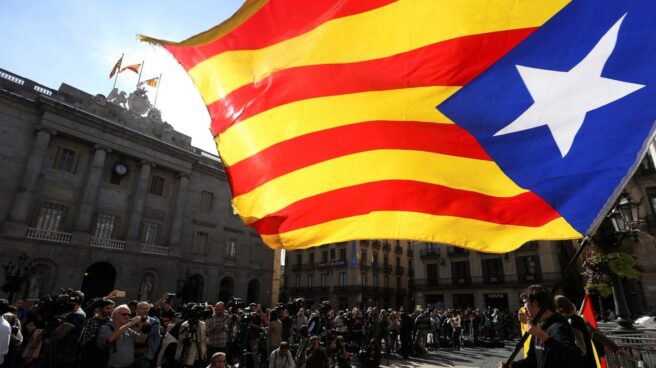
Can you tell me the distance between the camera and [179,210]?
94.8 ft

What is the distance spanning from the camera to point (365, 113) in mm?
2861

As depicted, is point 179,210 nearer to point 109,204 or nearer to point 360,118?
point 109,204

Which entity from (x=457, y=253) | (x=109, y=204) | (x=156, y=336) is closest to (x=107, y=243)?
(x=109, y=204)

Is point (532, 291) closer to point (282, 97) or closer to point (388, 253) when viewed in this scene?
point (282, 97)

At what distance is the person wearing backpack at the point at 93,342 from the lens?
5.01 m

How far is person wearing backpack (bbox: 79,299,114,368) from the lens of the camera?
16.4 ft

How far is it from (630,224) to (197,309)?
806 centimetres

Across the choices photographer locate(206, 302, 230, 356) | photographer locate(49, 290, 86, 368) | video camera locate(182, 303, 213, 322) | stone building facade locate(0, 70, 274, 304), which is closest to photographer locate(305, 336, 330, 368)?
photographer locate(206, 302, 230, 356)

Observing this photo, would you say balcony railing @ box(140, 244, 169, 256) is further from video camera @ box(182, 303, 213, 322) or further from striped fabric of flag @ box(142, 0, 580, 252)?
striped fabric of flag @ box(142, 0, 580, 252)

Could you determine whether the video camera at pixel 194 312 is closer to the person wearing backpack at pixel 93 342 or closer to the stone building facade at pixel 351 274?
the person wearing backpack at pixel 93 342

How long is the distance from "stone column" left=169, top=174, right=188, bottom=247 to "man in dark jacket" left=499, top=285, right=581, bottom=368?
28356 mm

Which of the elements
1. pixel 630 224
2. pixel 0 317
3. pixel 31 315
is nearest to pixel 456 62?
pixel 630 224

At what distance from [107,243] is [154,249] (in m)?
3.23

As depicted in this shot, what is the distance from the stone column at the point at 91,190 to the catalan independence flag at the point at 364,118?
2507 centimetres
